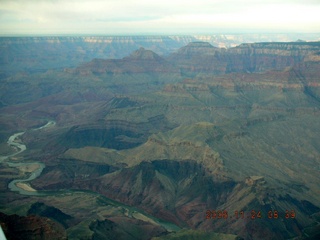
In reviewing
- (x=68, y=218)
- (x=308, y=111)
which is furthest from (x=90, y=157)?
(x=308, y=111)

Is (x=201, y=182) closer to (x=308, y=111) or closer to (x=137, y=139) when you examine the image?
(x=137, y=139)
